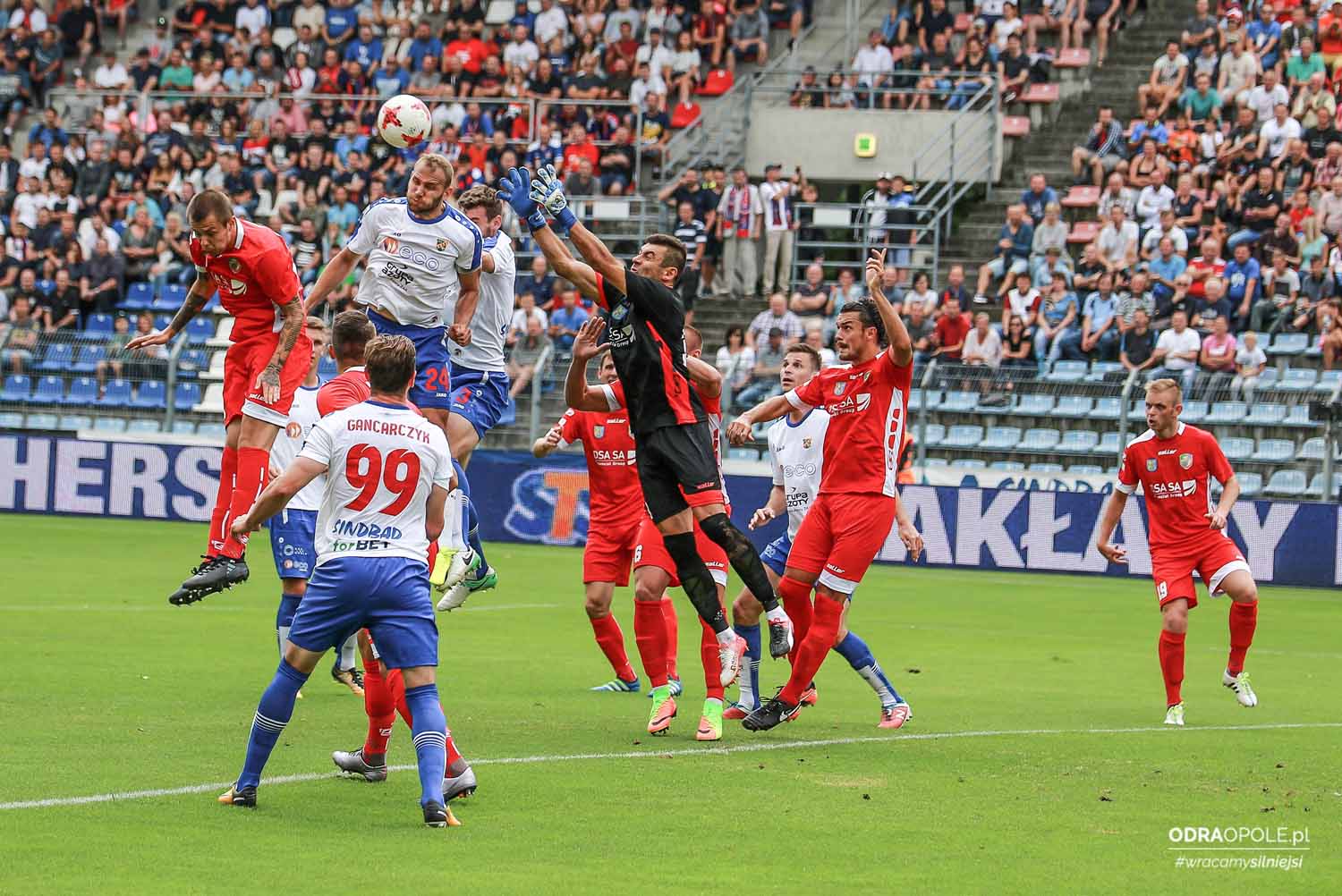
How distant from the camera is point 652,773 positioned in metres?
9.06

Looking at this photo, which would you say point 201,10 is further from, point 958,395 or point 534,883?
point 534,883

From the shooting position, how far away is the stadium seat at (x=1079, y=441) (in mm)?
23272

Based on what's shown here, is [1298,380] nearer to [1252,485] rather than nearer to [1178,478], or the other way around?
[1252,485]

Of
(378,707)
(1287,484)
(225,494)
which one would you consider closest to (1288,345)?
(1287,484)

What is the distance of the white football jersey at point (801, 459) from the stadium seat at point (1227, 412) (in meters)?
11.8

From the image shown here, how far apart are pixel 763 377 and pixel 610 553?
44.6ft

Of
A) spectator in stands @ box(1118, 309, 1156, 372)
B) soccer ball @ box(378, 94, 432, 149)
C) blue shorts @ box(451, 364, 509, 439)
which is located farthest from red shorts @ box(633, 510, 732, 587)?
spectator in stands @ box(1118, 309, 1156, 372)

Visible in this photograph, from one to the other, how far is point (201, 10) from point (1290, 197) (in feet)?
68.6

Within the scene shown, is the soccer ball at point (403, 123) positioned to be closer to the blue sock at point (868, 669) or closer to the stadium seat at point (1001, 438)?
the blue sock at point (868, 669)

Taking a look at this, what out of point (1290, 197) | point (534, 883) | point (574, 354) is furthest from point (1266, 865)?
point (1290, 197)

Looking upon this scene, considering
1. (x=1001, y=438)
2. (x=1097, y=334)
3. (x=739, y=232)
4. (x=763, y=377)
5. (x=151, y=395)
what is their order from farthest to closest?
1. (x=739, y=232)
2. (x=151, y=395)
3. (x=763, y=377)
4. (x=1097, y=334)
5. (x=1001, y=438)

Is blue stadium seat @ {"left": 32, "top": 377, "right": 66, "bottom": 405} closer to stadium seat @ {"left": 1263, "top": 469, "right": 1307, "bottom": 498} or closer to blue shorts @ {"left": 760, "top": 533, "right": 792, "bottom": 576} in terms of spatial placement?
stadium seat @ {"left": 1263, "top": 469, "right": 1307, "bottom": 498}

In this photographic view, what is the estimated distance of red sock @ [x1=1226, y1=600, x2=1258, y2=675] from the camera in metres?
12.2

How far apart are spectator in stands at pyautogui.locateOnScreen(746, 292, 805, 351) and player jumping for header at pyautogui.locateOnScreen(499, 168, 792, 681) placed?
16289 mm
